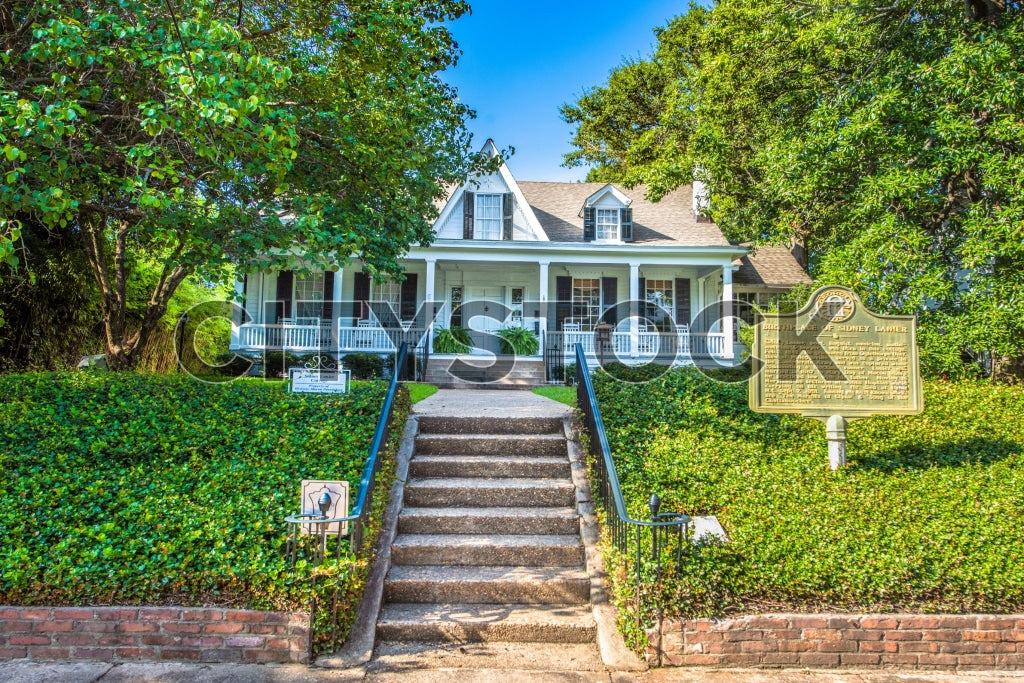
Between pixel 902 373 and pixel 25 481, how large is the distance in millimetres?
8472

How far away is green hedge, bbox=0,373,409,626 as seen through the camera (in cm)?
441

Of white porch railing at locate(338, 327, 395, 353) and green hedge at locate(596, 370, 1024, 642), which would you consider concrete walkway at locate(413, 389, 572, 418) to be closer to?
green hedge at locate(596, 370, 1024, 642)

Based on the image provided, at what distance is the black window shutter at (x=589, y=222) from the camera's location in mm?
17750

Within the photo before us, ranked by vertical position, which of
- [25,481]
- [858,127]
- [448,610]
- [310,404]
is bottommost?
[448,610]

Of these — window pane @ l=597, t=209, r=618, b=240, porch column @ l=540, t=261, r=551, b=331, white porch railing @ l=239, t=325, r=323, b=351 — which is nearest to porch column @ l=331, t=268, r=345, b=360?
white porch railing @ l=239, t=325, r=323, b=351

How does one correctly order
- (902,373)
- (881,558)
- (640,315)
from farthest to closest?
1. (640,315)
2. (902,373)
3. (881,558)

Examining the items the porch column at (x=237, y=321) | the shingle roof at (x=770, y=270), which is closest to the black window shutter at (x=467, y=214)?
the porch column at (x=237, y=321)

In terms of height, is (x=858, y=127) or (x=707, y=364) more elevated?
(x=858, y=127)

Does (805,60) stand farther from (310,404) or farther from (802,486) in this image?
(310,404)

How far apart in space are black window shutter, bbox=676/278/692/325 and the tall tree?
32.3 feet

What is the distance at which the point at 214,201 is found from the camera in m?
8.02

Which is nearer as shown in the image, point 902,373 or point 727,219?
point 902,373

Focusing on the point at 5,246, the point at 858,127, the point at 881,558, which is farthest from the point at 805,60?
the point at 5,246

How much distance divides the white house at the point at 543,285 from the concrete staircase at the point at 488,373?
0.89 meters
